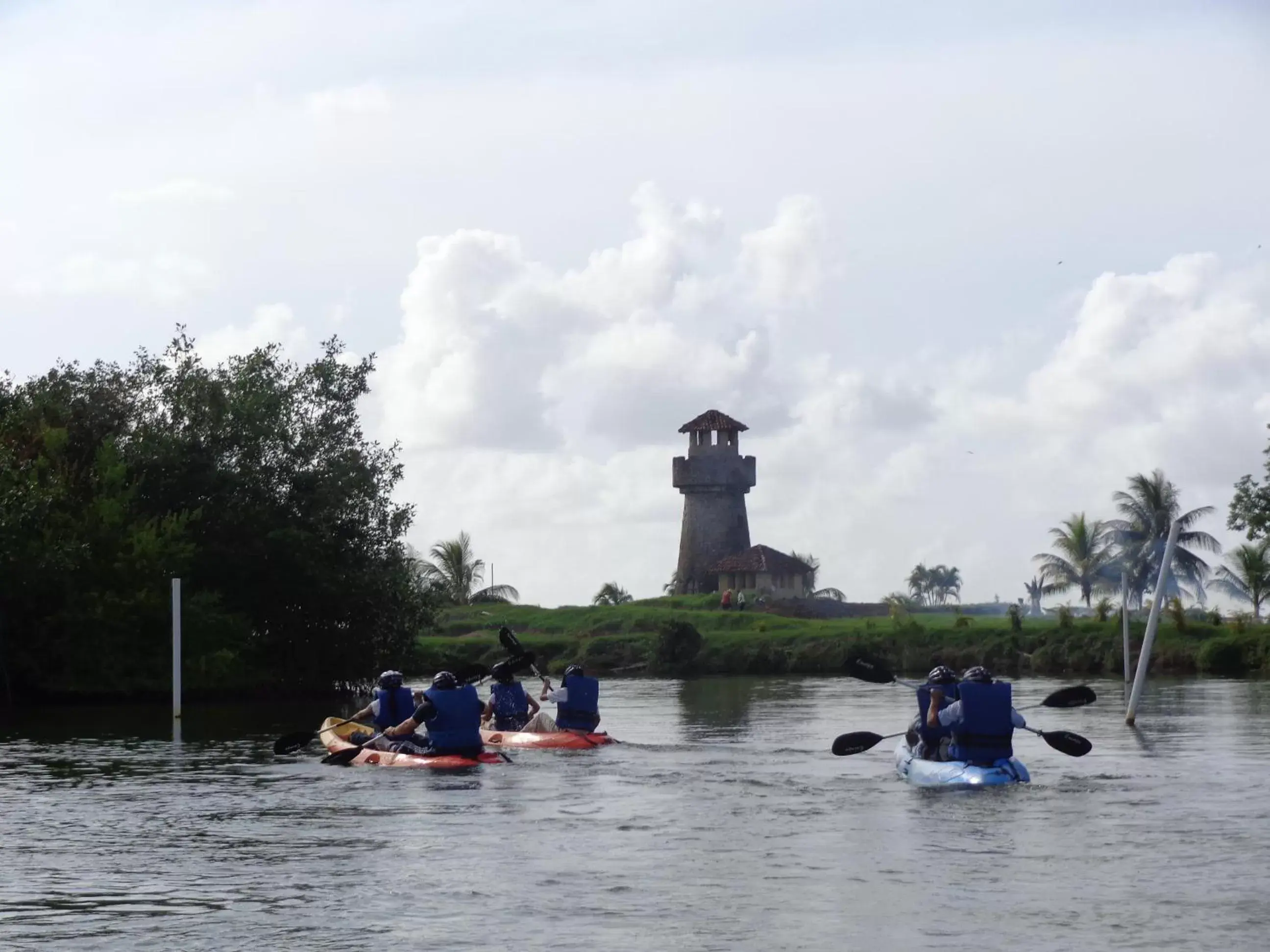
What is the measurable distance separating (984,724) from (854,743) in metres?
3.89

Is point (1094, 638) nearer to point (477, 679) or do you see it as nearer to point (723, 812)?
point (477, 679)

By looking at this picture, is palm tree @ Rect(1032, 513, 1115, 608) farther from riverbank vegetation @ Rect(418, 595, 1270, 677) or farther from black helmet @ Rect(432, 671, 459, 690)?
black helmet @ Rect(432, 671, 459, 690)

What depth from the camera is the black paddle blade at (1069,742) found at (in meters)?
24.2

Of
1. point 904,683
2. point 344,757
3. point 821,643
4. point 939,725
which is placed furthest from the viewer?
point 821,643

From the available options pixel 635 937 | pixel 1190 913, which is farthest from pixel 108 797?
pixel 1190 913

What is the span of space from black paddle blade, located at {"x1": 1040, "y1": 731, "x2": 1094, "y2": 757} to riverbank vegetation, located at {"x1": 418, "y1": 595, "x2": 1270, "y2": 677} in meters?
38.4

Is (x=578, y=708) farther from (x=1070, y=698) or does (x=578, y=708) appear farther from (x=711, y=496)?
(x=711, y=496)

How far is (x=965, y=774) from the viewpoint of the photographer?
21.8m

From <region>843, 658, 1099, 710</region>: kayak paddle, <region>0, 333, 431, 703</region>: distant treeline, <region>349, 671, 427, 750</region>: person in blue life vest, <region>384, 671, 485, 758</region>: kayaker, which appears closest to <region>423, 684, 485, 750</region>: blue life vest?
<region>384, 671, 485, 758</region>: kayaker

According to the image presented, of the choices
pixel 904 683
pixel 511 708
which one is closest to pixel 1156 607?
pixel 904 683

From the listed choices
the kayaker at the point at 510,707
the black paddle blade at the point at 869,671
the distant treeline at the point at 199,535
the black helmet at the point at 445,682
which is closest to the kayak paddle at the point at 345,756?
the black helmet at the point at 445,682

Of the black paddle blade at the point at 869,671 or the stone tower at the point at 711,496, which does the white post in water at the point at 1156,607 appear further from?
the stone tower at the point at 711,496

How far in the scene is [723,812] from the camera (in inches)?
814

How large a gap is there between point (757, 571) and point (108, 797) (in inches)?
2858
